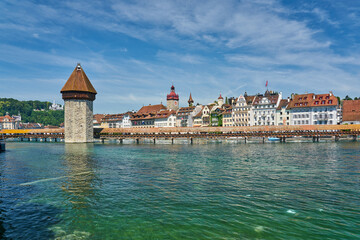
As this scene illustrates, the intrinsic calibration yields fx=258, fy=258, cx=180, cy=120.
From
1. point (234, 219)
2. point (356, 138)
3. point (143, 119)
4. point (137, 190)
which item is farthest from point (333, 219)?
point (143, 119)

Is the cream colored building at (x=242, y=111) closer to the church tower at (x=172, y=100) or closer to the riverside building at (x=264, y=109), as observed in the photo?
the riverside building at (x=264, y=109)

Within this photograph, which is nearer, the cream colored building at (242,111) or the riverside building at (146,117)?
the cream colored building at (242,111)

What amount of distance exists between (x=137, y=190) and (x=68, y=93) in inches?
2278

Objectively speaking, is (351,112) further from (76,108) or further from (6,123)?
(6,123)

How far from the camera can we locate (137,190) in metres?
14.4

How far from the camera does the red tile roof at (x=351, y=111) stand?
74.4 meters

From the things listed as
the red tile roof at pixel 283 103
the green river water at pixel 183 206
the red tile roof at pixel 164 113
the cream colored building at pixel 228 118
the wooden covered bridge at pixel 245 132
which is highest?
the red tile roof at pixel 283 103

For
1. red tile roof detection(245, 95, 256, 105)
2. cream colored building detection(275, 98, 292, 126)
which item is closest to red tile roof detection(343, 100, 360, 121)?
cream colored building detection(275, 98, 292, 126)

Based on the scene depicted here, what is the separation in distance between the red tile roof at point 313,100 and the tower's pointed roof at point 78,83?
58481mm

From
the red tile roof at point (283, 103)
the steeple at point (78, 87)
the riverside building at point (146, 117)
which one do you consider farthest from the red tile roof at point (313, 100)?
the steeple at point (78, 87)

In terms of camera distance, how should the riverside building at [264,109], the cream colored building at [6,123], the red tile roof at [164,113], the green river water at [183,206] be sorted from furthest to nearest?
the cream colored building at [6,123]
the red tile roof at [164,113]
the riverside building at [264,109]
the green river water at [183,206]

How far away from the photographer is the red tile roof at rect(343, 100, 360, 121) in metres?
74.4

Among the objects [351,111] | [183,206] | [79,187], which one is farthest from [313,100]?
[79,187]

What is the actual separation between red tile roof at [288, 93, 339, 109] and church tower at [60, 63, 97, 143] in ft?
194
